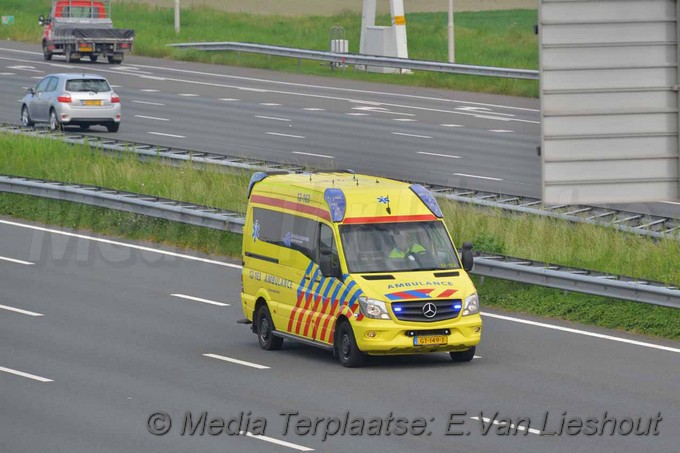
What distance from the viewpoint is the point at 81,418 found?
1532 centimetres

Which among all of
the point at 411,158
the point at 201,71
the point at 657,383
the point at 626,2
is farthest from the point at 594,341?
the point at 201,71

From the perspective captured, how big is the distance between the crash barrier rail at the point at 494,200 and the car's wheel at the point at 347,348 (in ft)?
16.5

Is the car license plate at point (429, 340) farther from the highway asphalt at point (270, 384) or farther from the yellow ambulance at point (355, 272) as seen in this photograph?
the highway asphalt at point (270, 384)

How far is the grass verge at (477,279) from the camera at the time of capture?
20.8m

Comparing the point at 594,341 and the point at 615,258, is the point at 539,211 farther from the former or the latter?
the point at 594,341

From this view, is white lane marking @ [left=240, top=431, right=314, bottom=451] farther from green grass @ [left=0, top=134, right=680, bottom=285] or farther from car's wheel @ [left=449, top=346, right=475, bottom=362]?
green grass @ [left=0, top=134, right=680, bottom=285]

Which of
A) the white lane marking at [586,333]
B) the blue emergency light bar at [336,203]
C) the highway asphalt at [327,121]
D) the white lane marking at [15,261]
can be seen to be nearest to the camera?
the blue emergency light bar at [336,203]

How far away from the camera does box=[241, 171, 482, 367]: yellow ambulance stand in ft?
58.8

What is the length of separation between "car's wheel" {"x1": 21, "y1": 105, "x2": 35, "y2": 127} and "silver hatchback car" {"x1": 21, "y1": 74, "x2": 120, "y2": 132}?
0.50 feet

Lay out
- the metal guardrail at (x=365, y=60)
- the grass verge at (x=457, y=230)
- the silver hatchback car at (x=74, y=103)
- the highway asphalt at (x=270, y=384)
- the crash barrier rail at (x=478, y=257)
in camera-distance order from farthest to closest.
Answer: the metal guardrail at (x=365, y=60) < the silver hatchback car at (x=74, y=103) < the grass verge at (x=457, y=230) < the crash barrier rail at (x=478, y=257) < the highway asphalt at (x=270, y=384)

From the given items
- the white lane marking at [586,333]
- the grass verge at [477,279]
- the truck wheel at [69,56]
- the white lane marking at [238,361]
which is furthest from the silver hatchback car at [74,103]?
the white lane marking at [238,361]

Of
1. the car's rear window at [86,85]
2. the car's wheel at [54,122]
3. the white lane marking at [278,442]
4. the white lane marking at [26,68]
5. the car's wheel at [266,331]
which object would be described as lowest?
the white lane marking at [278,442]

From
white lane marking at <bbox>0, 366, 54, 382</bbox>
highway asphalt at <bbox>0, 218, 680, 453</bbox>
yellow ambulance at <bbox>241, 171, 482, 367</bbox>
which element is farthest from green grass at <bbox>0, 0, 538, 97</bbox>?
white lane marking at <bbox>0, 366, 54, 382</bbox>

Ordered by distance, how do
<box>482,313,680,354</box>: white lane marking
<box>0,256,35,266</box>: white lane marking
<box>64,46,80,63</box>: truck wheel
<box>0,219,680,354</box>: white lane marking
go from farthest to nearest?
<box>64,46,80,63</box>: truck wheel
<box>0,256,35,266</box>: white lane marking
<box>0,219,680,354</box>: white lane marking
<box>482,313,680,354</box>: white lane marking
